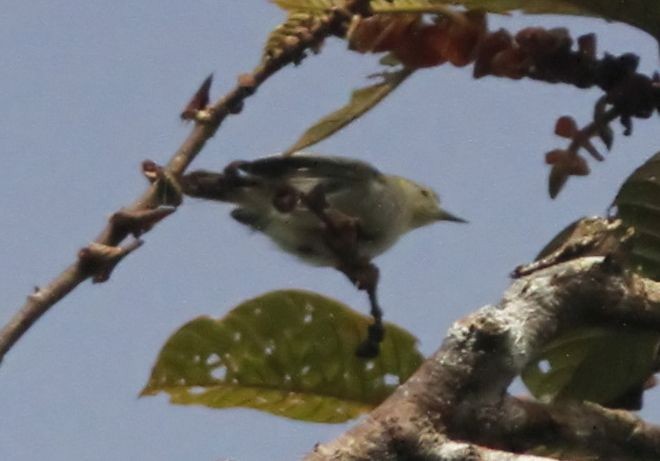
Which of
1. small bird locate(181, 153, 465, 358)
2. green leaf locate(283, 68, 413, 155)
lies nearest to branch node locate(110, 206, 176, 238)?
small bird locate(181, 153, 465, 358)

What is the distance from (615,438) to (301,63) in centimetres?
65

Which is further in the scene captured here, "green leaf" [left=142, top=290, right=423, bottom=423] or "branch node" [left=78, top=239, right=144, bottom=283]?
"green leaf" [left=142, top=290, right=423, bottom=423]

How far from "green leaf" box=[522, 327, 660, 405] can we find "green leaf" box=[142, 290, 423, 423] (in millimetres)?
225

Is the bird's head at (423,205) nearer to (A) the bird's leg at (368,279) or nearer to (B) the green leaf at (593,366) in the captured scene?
(B) the green leaf at (593,366)

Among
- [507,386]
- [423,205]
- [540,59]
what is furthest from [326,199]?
[423,205]

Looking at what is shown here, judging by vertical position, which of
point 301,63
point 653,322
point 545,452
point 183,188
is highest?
point 301,63

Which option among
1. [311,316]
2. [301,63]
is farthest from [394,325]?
[301,63]

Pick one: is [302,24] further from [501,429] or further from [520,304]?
[501,429]

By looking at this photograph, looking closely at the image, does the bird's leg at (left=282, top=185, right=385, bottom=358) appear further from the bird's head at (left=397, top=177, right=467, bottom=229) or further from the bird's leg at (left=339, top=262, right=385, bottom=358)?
the bird's head at (left=397, top=177, right=467, bottom=229)

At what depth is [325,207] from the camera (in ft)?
6.51

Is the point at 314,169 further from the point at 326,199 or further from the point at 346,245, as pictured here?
the point at 346,245

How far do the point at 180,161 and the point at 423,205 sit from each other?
2.55m

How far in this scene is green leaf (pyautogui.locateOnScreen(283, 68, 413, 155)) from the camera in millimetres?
2068

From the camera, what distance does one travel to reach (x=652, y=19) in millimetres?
2094
